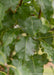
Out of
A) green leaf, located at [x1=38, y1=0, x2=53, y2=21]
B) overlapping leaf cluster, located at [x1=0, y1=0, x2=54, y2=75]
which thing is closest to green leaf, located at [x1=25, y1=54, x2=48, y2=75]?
overlapping leaf cluster, located at [x1=0, y1=0, x2=54, y2=75]

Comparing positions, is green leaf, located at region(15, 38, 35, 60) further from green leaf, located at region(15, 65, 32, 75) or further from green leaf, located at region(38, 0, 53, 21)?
green leaf, located at region(38, 0, 53, 21)

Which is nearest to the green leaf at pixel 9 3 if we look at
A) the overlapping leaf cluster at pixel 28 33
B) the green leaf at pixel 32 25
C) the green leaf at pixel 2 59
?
the overlapping leaf cluster at pixel 28 33

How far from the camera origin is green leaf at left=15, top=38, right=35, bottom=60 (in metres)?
0.92

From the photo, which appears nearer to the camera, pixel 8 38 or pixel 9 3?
pixel 9 3

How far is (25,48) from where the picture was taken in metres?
0.94

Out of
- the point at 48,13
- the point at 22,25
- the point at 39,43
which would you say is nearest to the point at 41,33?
the point at 39,43

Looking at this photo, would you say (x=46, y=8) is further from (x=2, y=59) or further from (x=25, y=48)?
(x=2, y=59)

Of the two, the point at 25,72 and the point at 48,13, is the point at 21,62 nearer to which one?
the point at 25,72

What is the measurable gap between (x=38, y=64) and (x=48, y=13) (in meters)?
0.38

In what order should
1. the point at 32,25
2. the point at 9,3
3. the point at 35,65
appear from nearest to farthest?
the point at 9,3 < the point at 32,25 < the point at 35,65

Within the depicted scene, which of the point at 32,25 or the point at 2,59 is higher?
the point at 32,25

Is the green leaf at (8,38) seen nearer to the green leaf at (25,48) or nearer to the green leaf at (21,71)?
the green leaf at (25,48)

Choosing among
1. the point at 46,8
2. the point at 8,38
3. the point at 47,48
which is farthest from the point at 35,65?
the point at 46,8

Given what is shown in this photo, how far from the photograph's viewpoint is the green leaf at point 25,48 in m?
0.92
